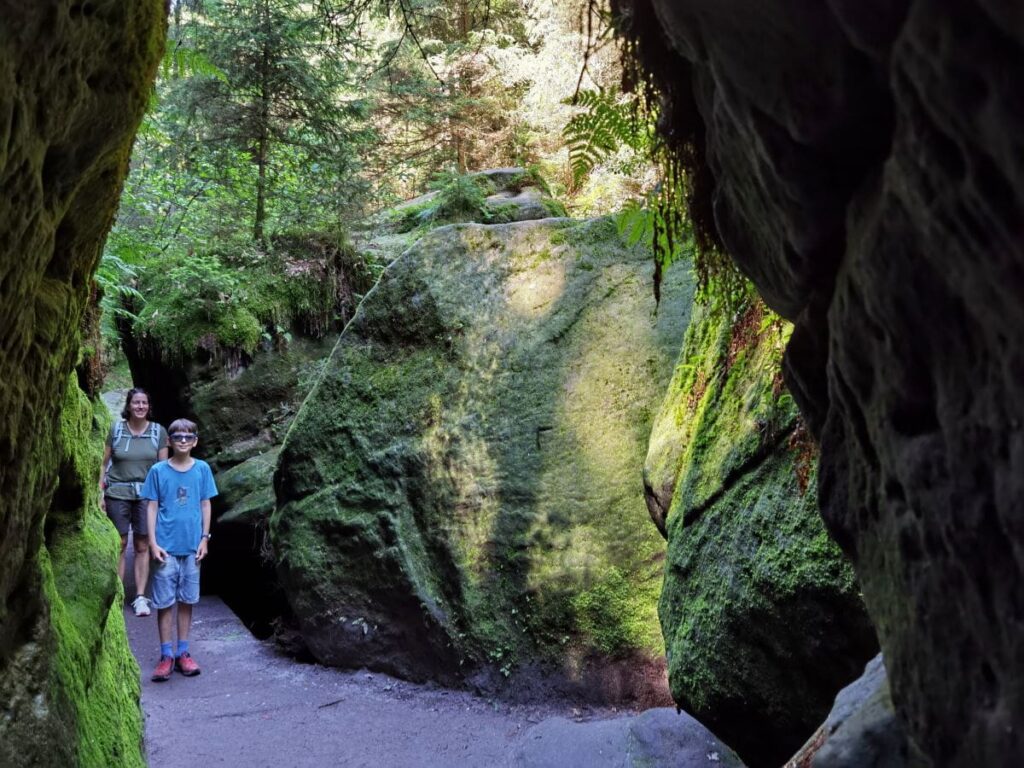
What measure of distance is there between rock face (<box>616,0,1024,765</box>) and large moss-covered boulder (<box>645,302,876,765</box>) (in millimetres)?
1168

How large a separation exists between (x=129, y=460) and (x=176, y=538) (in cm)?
127

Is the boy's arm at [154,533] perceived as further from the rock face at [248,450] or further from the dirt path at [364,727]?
the rock face at [248,450]

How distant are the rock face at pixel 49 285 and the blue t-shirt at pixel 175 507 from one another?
3397 mm

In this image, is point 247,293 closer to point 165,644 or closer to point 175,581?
point 175,581

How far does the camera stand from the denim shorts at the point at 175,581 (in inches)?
295

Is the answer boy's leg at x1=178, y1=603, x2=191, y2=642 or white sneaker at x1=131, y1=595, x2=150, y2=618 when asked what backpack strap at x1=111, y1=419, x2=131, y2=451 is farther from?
boy's leg at x1=178, y1=603, x2=191, y2=642

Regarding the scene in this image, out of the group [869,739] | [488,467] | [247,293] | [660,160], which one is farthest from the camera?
[247,293]

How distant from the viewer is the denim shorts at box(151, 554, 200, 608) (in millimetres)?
7504

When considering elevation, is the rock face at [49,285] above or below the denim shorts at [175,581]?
above

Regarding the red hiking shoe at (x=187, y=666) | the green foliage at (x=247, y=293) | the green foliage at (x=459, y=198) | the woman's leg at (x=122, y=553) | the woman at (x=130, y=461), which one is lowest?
the red hiking shoe at (x=187, y=666)

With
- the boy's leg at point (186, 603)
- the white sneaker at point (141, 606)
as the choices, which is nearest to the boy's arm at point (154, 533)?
the boy's leg at point (186, 603)

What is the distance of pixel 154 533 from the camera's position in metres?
7.55

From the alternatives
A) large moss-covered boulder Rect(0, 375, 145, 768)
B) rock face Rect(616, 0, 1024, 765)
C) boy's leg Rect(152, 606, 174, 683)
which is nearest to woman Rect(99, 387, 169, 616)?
boy's leg Rect(152, 606, 174, 683)

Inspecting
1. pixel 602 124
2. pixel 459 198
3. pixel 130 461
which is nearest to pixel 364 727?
pixel 130 461
